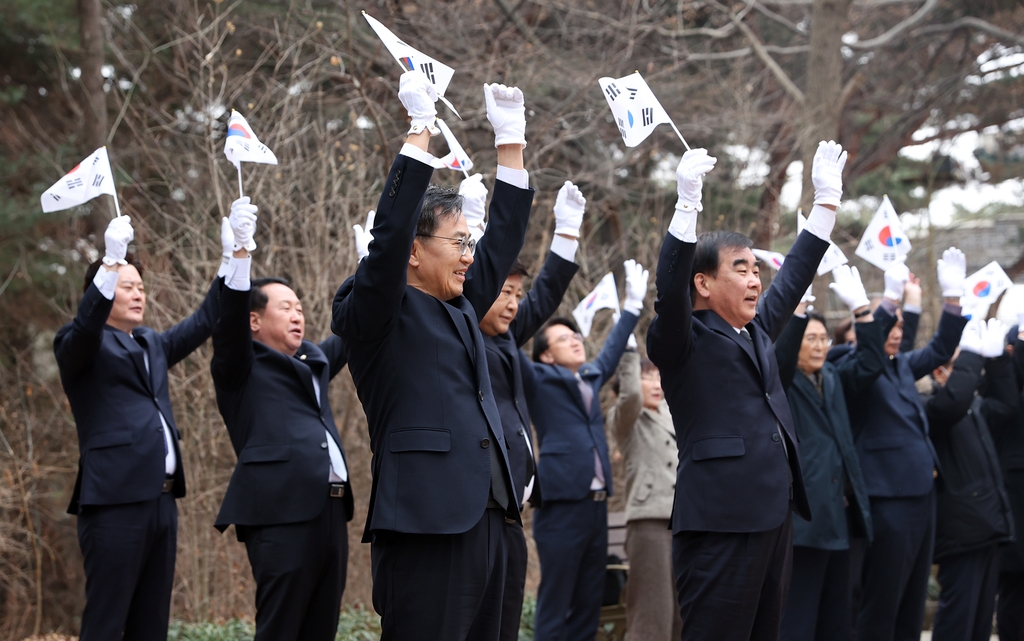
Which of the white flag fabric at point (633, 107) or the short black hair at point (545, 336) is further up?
the white flag fabric at point (633, 107)

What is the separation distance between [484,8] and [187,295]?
475 cm

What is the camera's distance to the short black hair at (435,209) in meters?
3.28

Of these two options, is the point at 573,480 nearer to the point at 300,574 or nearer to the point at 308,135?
the point at 300,574

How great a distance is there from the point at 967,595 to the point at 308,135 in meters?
6.30

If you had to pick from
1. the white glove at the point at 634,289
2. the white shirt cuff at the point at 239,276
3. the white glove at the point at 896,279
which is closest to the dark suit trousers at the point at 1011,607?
the white glove at the point at 896,279

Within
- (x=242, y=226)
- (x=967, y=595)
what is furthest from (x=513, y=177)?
(x=967, y=595)

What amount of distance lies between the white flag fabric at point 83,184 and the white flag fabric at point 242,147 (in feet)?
2.24

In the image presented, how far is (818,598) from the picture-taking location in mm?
5512

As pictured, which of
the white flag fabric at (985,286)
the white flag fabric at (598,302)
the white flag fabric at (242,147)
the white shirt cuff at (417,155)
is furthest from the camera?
the white flag fabric at (985,286)

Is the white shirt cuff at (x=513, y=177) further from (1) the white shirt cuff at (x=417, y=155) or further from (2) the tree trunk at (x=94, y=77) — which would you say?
(2) the tree trunk at (x=94, y=77)

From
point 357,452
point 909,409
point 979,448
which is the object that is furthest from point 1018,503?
point 357,452

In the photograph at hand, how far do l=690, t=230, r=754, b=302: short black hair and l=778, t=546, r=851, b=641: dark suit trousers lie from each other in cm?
207

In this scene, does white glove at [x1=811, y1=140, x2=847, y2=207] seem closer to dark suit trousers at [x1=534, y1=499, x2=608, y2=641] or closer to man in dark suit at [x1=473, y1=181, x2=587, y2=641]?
man in dark suit at [x1=473, y1=181, x2=587, y2=641]

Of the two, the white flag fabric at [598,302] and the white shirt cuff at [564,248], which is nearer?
the white shirt cuff at [564,248]
